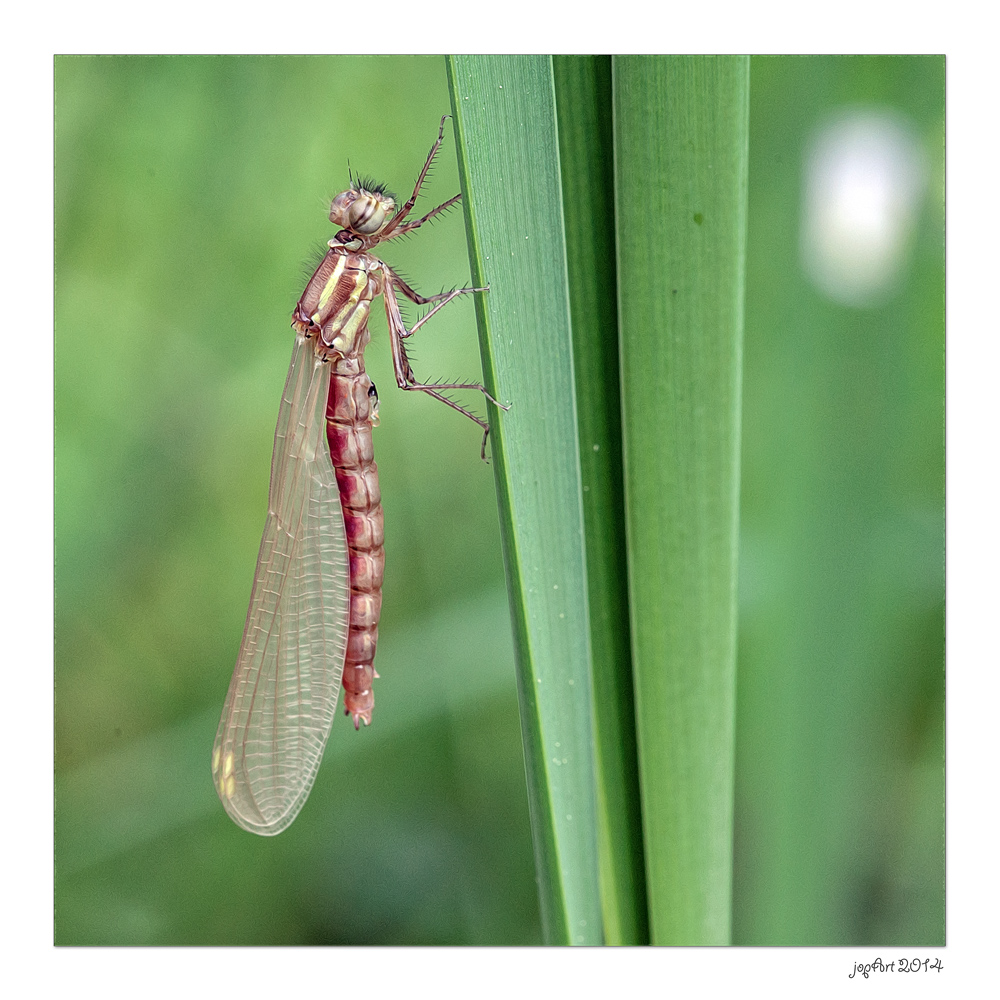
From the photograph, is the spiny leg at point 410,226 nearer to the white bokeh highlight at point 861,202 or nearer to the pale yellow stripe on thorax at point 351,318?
the pale yellow stripe on thorax at point 351,318

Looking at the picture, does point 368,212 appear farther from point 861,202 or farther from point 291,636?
point 861,202

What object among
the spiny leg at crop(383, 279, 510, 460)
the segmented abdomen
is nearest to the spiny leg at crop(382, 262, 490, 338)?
the spiny leg at crop(383, 279, 510, 460)

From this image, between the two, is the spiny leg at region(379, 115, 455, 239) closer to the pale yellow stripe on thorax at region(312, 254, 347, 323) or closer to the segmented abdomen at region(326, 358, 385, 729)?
the pale yellow stripe on thorax at region(312, 254, 347, 323)

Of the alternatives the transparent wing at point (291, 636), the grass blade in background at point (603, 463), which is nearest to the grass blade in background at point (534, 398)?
the grass blade in background at point (603, 463)

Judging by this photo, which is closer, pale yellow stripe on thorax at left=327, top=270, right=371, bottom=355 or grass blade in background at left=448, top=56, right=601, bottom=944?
grass blade in background at left=448, top=56, right=601, bottom=944

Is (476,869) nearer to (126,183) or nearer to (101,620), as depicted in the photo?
(101,620)

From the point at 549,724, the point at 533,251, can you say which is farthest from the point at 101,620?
the point at 533,251

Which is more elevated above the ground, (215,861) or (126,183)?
(126,183)
